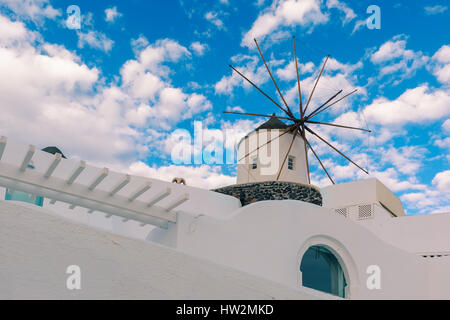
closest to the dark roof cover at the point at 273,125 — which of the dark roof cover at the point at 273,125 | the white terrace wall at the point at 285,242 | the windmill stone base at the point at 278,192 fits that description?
the dark roof cover at the point at 273,125

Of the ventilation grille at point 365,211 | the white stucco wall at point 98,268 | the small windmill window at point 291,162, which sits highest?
the small windmill window at point 291,162

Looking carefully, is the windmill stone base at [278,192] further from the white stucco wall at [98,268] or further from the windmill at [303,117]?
the white stucco wall at [98,268]

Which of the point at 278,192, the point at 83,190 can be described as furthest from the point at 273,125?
the point at 83,190

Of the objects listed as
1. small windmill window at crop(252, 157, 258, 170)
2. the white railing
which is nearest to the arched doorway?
the white railing

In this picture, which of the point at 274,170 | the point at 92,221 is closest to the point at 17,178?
the point at 92,221

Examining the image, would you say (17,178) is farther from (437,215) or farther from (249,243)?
(437,215)

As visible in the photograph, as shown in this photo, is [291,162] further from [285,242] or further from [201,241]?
[201,241]

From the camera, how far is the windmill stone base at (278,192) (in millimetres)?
13406

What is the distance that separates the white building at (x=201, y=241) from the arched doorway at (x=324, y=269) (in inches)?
1.0

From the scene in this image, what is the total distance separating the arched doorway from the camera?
1041 centimetres
